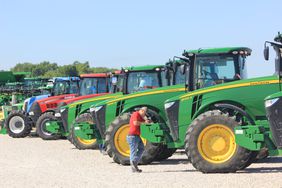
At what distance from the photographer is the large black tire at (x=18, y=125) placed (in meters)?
25.3

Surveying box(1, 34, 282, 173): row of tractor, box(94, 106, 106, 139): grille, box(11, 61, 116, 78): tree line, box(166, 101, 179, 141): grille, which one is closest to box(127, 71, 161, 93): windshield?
box(1, 34, 282, 173): row of tractor

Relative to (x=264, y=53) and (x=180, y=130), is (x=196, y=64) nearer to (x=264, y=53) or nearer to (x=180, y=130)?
(x=180, y=130)

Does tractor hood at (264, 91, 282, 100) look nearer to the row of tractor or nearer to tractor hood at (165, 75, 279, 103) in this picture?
the row of tractor

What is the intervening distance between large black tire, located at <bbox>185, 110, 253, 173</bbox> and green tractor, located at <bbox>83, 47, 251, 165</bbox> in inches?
58.1

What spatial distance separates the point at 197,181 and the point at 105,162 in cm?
436

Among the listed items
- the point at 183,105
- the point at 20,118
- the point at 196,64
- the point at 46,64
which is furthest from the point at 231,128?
the point at 46,64

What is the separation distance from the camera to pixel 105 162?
15.8m

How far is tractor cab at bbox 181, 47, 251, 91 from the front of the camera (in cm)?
1480

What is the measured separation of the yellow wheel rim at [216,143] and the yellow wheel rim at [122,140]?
103 inches

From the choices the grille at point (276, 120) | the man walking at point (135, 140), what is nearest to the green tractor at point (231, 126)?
the grille at point (276, 120)

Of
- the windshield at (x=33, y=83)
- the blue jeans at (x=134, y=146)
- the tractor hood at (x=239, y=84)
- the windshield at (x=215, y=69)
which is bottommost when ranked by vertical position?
the blue jeans at (x=134, y=146)

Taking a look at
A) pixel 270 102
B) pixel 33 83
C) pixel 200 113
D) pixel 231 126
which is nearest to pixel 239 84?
pixel 231 126

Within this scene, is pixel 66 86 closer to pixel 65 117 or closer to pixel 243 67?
pixel 65 117

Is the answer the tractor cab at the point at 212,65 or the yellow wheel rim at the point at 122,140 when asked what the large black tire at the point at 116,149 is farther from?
the tractor cab at the point at 212,65
